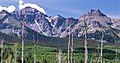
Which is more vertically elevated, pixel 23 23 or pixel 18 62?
pixel 23 23

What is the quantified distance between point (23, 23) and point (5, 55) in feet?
302

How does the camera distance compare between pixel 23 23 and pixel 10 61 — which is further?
pixel 10 61

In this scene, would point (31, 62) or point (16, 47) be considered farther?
point (31, 62)

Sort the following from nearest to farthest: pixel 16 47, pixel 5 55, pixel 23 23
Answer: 1. pixel 23 23
2. pixel 16 47
3. pixel 5 55

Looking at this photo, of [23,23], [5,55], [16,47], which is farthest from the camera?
[5,55]

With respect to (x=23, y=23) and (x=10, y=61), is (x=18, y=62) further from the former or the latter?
(x=23, y=23)

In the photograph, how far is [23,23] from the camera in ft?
114

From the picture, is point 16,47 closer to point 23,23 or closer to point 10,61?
point 10,61

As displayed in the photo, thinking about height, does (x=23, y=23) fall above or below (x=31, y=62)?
above

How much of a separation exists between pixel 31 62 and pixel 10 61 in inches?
757

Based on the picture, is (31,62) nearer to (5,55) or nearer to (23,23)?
(5,55)

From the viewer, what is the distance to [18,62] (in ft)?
361

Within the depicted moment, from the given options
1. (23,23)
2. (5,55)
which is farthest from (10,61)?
(23,23)

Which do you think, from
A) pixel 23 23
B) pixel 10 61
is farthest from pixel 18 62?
pixel 23 23
